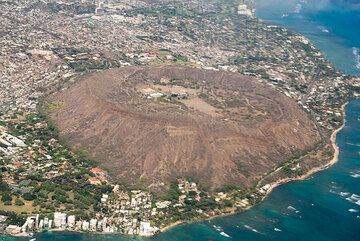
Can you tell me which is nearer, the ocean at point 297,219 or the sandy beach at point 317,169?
the ocean at point 297,219

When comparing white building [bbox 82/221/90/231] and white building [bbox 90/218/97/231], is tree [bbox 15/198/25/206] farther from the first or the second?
white building [bbox 90/218/97/231]

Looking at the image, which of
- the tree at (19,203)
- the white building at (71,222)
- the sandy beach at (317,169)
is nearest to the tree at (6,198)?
the tree at (19,203)

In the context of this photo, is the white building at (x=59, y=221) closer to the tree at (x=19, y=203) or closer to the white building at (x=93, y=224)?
the white building at (x=93, y=224)

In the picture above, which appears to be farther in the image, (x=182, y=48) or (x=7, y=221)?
(x=182, y=48)

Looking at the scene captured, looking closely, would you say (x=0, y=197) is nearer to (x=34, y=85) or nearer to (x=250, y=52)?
(x=34, y=85)

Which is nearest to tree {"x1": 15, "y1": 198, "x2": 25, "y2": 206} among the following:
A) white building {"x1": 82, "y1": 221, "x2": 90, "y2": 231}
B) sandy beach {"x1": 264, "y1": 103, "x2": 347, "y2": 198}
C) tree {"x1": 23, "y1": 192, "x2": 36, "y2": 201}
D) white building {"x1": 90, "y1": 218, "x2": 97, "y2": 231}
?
tree {"x1": 23, "y1": 192, "x2": 36, "y2": 201}

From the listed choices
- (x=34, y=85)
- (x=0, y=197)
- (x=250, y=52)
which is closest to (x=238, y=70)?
(x=250, y=52)

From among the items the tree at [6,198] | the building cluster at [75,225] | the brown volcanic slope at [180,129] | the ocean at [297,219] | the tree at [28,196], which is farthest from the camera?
the brown volcanic slope at [180,129]

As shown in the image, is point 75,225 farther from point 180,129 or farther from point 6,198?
point 180,129
